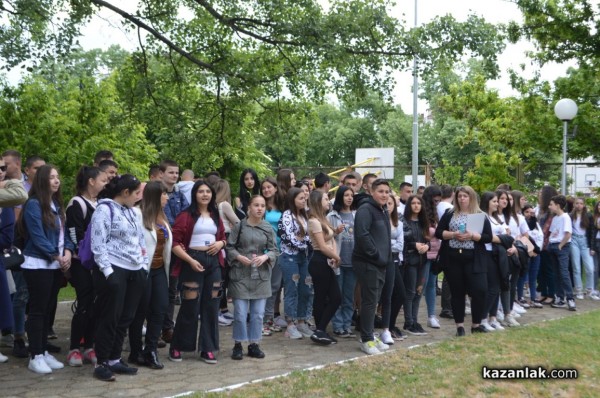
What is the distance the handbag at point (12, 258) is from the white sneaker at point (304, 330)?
386cm

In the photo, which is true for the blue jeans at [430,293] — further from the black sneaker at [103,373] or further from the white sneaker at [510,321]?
the black sneaker at [103,373]

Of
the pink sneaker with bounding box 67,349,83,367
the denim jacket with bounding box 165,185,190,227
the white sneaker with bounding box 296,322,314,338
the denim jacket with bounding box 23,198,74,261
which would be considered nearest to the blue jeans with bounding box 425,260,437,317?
the white sneaker with bounding box 296,322,314,338

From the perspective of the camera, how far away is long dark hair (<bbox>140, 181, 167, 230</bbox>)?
25.0 feet

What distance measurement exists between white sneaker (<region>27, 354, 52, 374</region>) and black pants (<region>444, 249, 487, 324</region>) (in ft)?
16.7

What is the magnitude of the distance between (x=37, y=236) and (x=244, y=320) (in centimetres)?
237

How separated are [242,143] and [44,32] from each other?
5010mm

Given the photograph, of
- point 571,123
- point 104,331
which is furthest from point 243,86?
point 571,123

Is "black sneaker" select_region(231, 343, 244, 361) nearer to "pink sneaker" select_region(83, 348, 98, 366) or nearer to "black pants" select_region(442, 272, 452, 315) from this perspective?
"pink sneaker" select_region(83, 348, 98, 366)

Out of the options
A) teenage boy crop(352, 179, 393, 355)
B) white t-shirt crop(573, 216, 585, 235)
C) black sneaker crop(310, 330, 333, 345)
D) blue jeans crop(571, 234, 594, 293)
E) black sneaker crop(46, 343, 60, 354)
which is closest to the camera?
black sneaker crop(46, 343, 60, 354)

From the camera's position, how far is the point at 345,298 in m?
9.63

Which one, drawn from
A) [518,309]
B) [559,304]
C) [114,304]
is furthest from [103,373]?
[559,304]

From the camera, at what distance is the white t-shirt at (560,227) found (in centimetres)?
1349

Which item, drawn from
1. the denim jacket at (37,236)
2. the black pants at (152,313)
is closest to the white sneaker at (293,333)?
the black pants at (152,313)

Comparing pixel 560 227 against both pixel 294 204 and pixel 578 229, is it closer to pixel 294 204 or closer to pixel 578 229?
pixel 578 229
